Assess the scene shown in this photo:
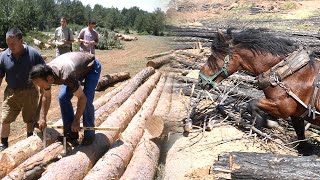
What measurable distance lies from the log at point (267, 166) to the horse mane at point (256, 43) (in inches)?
56.1

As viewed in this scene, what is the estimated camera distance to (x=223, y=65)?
15.3ft

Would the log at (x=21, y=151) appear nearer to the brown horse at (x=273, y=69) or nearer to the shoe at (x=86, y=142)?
the shoe at (x=86, y=142)

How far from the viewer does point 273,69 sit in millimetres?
4324

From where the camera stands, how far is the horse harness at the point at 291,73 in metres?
4.17

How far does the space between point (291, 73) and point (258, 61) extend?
0.44 meters

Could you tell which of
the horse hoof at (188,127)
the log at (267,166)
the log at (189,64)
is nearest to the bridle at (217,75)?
the horse hoof at (188,127)

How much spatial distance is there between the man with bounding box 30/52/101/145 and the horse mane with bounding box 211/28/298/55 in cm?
165

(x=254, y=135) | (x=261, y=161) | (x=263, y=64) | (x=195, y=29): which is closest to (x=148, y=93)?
(x=254, y=135)

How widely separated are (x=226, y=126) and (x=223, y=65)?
57.6 inches

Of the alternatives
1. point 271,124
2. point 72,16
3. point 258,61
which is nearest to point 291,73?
point 258,61

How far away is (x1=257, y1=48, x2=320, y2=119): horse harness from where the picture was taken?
13.7ft

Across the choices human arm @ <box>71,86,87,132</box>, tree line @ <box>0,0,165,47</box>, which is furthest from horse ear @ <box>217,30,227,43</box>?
tree line @ <box>0,0,165,47</box>

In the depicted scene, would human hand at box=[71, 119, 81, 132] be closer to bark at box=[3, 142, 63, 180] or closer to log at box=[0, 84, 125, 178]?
bark at box=[3, 142, 63, 180]

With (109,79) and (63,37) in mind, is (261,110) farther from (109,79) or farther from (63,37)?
(109,79)
